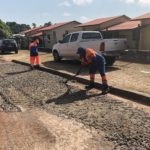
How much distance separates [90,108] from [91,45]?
4.93 metres

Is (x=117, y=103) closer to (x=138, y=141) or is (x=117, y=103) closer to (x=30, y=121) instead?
(x=138, y=141)

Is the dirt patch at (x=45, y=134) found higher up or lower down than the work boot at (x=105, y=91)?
lower down

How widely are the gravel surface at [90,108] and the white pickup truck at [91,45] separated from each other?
3176mm

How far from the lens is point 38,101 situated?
13.7 feet

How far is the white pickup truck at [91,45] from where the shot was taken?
7.70m

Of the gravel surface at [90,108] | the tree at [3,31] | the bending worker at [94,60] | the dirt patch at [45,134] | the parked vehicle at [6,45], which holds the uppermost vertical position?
the tree at [3,31]

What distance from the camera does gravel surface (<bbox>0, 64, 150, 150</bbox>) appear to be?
2.62 meters

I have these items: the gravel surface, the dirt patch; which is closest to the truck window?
the gravel surface

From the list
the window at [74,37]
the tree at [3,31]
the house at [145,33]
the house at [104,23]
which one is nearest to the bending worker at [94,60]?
the window at [74,37]

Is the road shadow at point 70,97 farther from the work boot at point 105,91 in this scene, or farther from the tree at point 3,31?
the tree at point 3,31

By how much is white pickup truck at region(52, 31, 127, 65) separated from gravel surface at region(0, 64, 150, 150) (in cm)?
318

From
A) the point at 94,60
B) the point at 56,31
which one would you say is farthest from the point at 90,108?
the point at 56,31

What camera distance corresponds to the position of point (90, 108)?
365 centimetres

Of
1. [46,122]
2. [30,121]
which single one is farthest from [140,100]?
[30,121]
